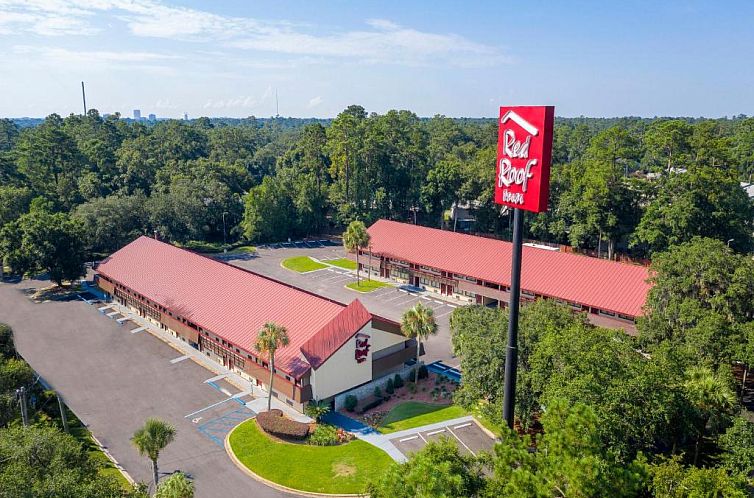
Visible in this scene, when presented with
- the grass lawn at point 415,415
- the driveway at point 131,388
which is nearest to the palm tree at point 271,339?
the driveway at point 131,388

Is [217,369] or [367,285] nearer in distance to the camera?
[217,369]

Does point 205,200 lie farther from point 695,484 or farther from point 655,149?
point 695,484

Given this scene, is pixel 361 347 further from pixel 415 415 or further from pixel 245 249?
pixel 245 249

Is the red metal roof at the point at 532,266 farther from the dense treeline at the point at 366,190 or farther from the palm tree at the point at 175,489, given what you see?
the palm tree at the point at 175,489

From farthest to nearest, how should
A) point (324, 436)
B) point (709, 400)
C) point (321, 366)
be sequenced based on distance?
point (321, 366) → point (324, 436) → point (709, 400)

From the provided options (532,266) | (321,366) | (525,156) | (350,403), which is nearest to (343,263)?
(532,266)

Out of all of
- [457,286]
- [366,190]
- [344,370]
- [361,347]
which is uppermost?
[366,190]

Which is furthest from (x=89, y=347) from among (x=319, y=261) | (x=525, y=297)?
(x=525, y=297)
